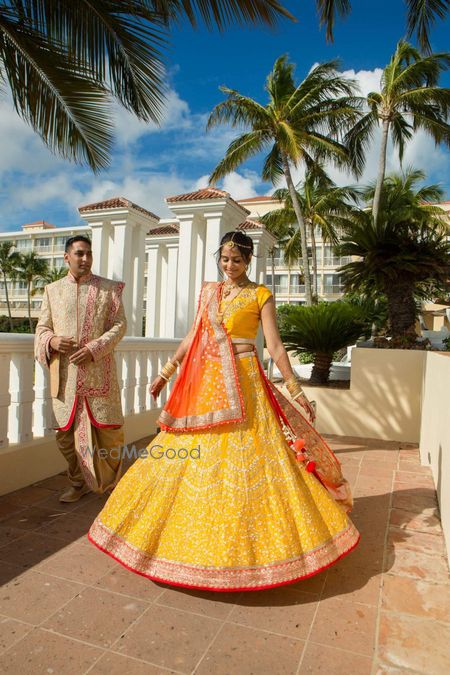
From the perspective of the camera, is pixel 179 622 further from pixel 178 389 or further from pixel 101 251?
pixel 101 251

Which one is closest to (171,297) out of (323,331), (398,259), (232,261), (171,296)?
(171,296)

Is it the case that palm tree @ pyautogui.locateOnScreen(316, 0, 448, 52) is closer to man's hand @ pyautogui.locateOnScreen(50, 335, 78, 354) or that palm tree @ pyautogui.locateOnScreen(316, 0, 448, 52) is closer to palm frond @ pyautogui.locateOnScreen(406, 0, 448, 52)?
palm frond @ pyautogui.locateOnScreen(406, 0, 448, 52)

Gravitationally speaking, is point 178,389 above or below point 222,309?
below

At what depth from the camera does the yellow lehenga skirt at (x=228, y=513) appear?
2.18 metres

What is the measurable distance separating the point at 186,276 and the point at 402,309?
4.40 m

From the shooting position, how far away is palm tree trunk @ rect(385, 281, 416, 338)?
21.6 feet

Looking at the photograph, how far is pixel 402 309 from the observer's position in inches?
263

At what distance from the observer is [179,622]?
2.06 meters

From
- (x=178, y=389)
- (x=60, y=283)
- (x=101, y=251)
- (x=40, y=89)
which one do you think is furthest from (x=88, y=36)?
(x=101, y=251)

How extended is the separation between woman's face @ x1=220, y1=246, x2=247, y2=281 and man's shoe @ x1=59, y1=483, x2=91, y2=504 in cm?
199

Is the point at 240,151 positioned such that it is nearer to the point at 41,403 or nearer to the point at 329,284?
the point at 41,403

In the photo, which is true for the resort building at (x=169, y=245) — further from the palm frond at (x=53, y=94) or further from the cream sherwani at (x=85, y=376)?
the cream sherwani at (x=85, y=376)

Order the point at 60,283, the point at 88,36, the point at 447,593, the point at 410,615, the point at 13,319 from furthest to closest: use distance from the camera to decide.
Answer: the point at 13,319 → the point at 88,36 → the point at 60,283 → the point at 447,593 → the point at 410,615

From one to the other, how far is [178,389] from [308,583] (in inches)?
46.5
